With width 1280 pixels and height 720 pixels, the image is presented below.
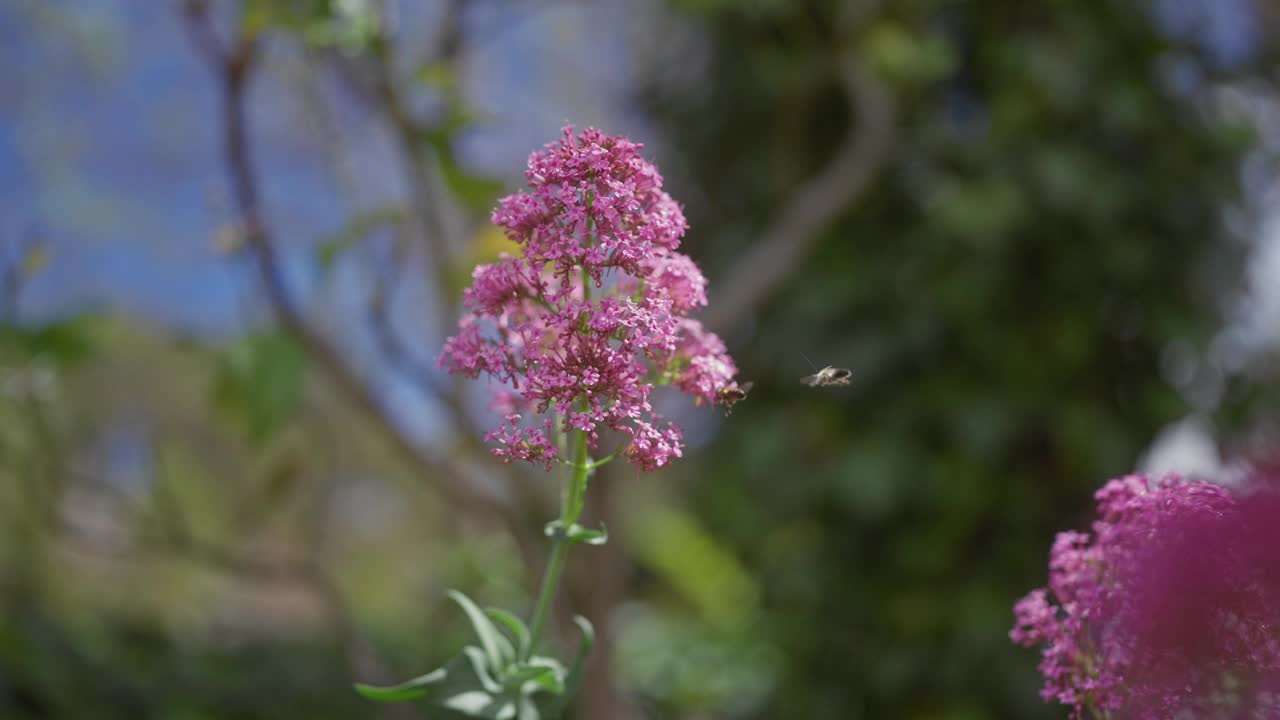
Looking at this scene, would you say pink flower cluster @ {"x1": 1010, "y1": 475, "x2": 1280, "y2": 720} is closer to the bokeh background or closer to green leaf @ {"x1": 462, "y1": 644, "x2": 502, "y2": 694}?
green leaf @ {"x1": 462, "y1": 644, "x2": 502, "y2": 694}

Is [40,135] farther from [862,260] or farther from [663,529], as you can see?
[862,260]

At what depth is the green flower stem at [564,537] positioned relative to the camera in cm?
68

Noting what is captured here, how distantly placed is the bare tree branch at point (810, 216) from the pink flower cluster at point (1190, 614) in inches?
75.0

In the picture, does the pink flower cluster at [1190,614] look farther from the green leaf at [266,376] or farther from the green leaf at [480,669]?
the green leaf at [266,376]

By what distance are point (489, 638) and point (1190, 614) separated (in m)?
0.46

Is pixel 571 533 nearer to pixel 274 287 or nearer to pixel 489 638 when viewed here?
pixel 489 638

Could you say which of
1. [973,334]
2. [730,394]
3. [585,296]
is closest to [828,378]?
[730,394]

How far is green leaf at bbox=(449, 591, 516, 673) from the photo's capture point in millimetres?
703

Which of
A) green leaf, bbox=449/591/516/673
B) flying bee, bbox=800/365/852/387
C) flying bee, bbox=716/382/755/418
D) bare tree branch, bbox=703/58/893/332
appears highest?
bare tree branch, bbox=703/58/893/332

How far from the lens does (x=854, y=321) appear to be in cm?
391

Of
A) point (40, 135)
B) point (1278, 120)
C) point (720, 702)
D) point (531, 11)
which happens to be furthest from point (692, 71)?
point (40, 135)

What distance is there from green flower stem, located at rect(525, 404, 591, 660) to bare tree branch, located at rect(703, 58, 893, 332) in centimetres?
183

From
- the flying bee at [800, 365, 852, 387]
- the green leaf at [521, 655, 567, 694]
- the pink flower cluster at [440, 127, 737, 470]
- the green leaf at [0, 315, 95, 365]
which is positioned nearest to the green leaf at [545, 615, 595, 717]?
the green leaf at [521, 655, 567, 694]

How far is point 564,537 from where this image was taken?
0.68 metres
